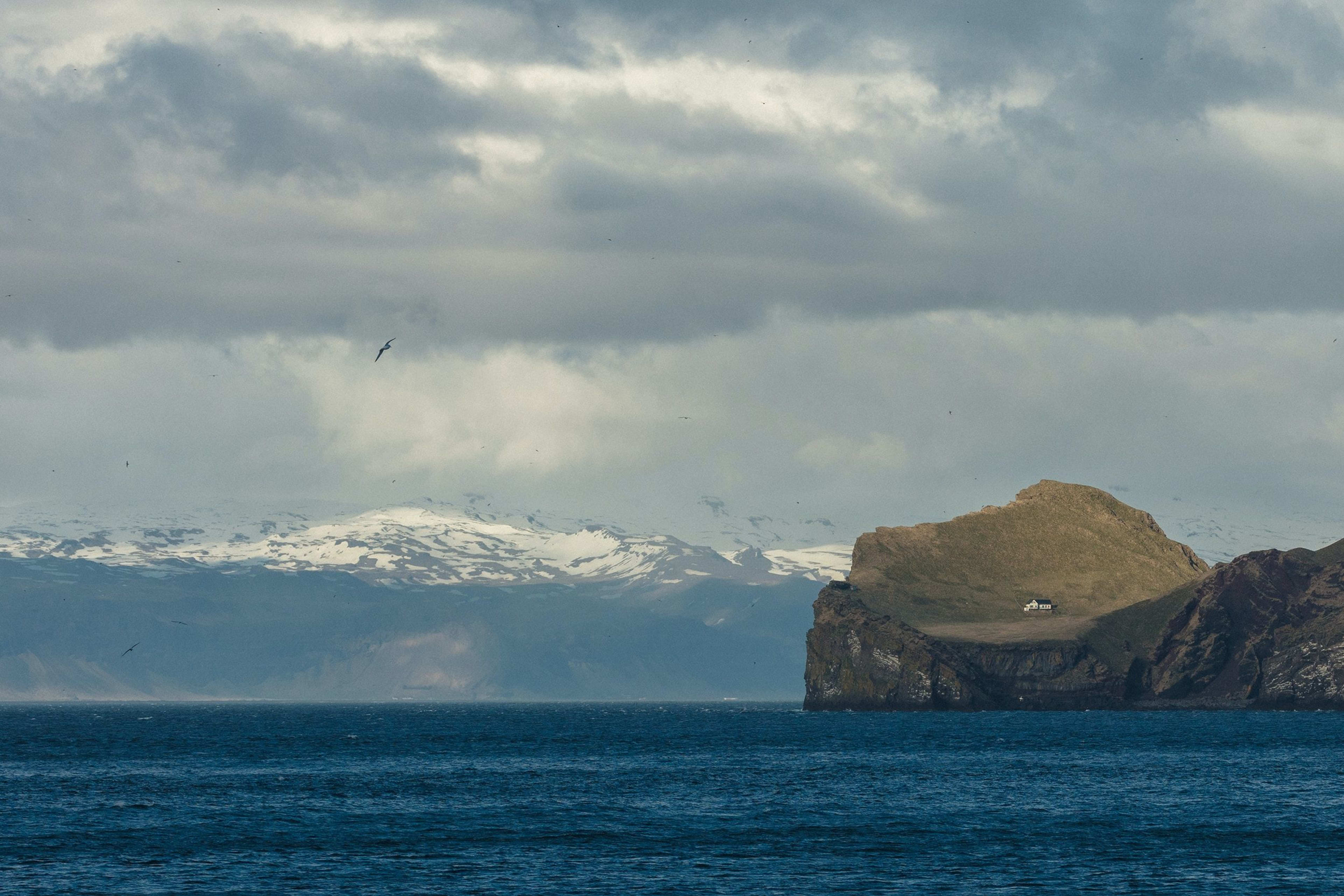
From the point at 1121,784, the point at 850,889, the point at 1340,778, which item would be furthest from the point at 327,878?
the point at 1340,778

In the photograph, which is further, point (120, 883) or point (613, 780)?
point (613, 780)

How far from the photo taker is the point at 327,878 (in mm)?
102562

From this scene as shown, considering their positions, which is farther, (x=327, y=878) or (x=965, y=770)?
(x=965, y=770)

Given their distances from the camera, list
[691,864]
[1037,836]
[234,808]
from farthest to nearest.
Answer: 1. [234,808]
2. [1037,836]
3. [691,864]

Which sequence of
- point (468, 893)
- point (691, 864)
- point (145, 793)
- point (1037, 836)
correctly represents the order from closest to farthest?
point (468, 893), point (691, 864), point (1037, 836), point (145, 793)

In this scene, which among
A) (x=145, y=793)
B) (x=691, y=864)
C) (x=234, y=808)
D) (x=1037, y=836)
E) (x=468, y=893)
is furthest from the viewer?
(x=145, y=793)

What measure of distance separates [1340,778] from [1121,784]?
22.7 m

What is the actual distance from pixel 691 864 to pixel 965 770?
78.6 m

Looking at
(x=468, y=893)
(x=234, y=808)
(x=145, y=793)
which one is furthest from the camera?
(x=145, y=793)

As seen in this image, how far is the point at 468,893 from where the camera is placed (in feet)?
319

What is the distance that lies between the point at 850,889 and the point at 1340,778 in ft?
284

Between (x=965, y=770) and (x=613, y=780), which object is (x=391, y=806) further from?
(x=965, y=770)

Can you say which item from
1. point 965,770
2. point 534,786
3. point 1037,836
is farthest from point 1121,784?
point 534,786

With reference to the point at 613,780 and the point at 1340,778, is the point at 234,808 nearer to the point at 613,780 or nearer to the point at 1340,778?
the point at 613,780
